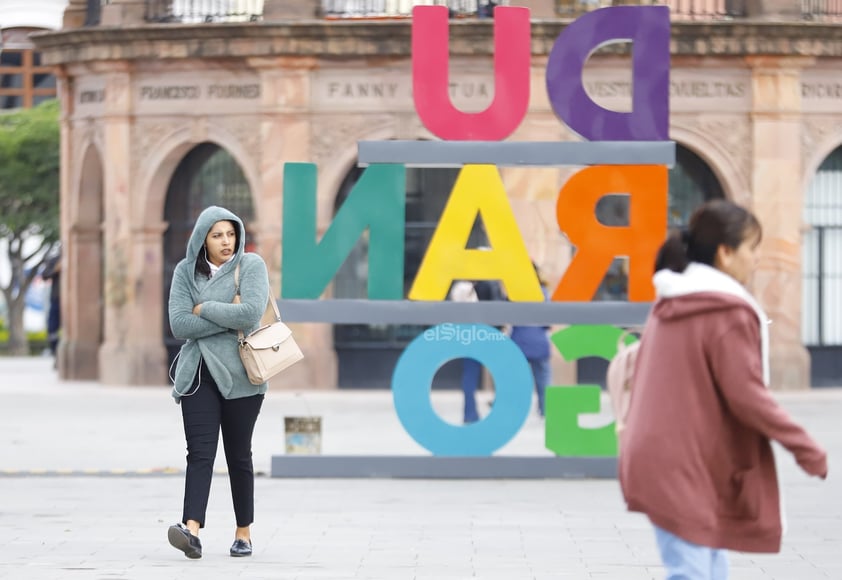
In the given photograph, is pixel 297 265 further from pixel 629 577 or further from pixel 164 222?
pixel 164 222

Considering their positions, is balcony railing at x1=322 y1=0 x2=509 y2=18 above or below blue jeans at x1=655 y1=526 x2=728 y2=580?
above

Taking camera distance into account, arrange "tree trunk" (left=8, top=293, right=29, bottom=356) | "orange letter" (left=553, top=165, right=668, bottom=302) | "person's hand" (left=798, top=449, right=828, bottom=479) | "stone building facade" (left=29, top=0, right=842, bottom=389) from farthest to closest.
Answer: "tree trunk" (left=8, top=293, right=29, bottom=356) < "stone building facade" (left=29, top=0, right=842, bottom=389) < "orange letter" (left=553, top=165, right=668, bottom=302) < "person's hand" (left=798, top=449, right=828, bottom=479)

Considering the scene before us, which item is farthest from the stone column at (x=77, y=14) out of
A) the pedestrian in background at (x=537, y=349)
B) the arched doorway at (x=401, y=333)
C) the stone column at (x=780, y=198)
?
the pedestrian in background at (x=537, y=349)

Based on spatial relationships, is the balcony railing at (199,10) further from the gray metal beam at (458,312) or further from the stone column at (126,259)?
the gray metal beam at (458,312)

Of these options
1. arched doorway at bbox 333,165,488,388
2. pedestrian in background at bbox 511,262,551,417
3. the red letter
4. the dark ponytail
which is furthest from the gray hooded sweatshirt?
arched doorway at bbox 333,165,488,388

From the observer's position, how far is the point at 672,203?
84.5 ft

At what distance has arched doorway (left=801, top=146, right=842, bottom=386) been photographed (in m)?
26.0

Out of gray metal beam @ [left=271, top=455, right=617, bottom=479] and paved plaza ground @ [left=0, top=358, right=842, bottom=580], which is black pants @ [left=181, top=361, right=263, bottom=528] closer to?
paved plaza ground @ [left=0, top=358, right=842, bottom=580]

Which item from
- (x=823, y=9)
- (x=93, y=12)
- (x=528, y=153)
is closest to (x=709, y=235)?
(x=528, y=153)

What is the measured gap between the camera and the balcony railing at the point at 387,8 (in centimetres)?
2534

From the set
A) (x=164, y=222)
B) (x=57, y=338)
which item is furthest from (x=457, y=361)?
(x=57, y=338)

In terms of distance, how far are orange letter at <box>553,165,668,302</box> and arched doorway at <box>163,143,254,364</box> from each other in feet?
42.3

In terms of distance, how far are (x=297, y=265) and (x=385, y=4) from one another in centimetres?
1237

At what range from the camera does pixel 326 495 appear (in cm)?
1280
